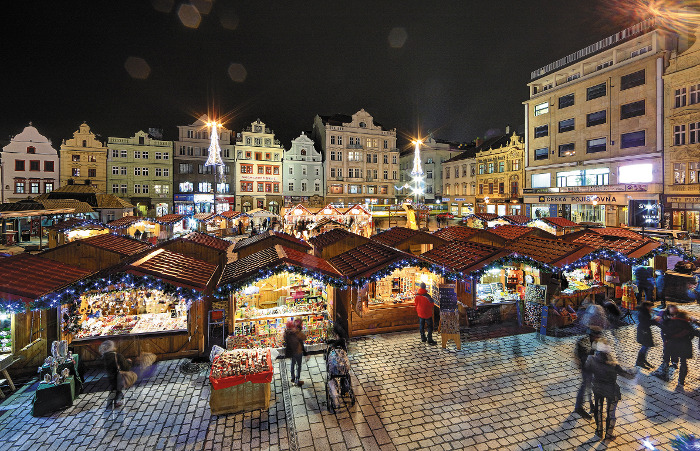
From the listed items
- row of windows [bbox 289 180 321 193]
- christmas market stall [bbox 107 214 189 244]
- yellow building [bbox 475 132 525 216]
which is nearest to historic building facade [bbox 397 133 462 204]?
yellow building [bbox 475 132 525 216]

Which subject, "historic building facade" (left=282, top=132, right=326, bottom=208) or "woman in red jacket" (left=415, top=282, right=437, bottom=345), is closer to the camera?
"woman in red jacket" (left=415, top=282, right=437, bottom=345)

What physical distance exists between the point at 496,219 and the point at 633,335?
2198 cm

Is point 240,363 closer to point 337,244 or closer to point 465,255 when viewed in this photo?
point 465,255

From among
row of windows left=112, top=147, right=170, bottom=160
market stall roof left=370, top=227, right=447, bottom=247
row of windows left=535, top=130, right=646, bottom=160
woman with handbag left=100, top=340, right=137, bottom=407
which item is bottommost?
woman with handbag left=100, top=340, right=137, bottom=407

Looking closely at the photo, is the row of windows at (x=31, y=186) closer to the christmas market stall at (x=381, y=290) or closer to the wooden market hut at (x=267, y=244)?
the wooden market hut at (x=267, y=244)

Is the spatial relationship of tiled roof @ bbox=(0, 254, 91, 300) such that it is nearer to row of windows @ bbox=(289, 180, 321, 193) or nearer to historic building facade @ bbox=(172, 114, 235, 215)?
historic building facade @ bbox=(172, 114, 235, 215)

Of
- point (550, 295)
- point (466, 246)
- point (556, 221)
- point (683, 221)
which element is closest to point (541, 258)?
point (550, 295)

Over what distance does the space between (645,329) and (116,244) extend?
1972 centimetres

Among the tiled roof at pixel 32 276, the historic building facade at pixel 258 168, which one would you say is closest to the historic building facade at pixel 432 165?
the historic building facade at pixel 258 168

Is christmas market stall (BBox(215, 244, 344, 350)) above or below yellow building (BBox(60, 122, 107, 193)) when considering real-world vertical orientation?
below

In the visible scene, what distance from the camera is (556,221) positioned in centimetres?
2880

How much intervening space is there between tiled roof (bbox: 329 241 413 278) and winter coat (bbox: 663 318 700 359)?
6.68 meters

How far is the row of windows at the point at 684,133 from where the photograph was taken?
3030 cm

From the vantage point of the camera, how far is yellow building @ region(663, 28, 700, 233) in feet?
99.1
